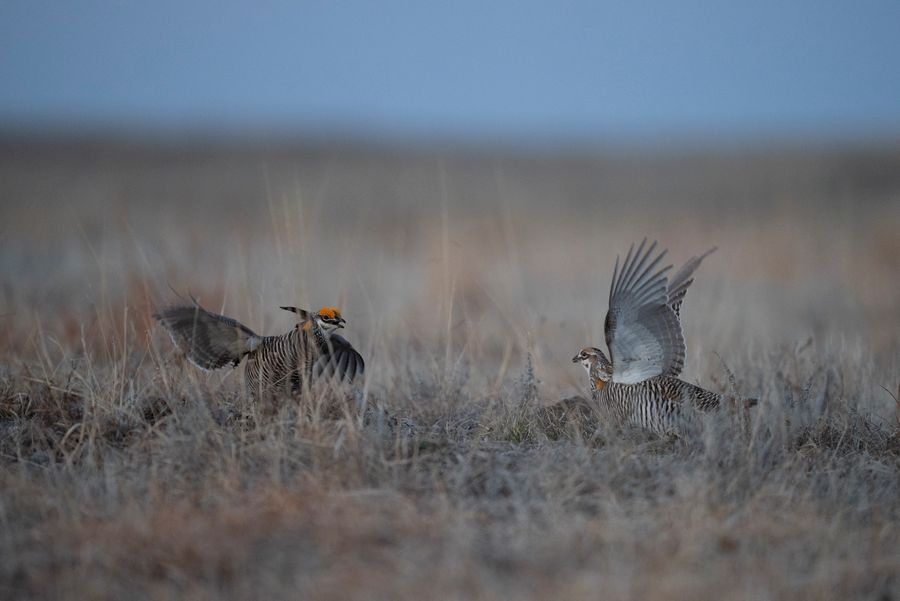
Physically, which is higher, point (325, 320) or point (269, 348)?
point (325, 320)

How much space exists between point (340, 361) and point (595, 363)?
4.74 feet

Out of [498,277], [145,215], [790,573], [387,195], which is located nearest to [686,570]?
[790,573]

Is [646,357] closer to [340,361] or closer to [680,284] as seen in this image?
[680,284]

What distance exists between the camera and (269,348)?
173 inches

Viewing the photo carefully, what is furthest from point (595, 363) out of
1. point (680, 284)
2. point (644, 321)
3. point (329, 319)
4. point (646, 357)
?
point (329, 319)

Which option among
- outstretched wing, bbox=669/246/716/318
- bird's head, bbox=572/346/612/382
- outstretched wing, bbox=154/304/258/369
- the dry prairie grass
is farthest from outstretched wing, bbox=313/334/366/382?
outstretched wing, bbox=669/246/716/318

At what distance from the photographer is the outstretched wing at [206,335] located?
14.2ft

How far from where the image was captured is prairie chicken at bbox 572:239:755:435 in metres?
4.44

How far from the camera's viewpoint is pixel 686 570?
286 cm

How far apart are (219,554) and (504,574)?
3.05 feet

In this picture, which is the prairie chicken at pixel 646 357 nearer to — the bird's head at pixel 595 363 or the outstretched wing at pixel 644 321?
the outstretched wing at pixel 644 321

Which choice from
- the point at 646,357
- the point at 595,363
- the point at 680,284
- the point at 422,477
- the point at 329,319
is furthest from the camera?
the point at 595,363

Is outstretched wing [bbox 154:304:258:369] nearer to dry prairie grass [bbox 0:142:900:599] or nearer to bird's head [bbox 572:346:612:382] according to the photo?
dry prairie grass [bbox 0:142:900:599]

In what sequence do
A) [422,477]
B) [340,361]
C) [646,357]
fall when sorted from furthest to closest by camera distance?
[646,357] → [340,361] → [422,477]
